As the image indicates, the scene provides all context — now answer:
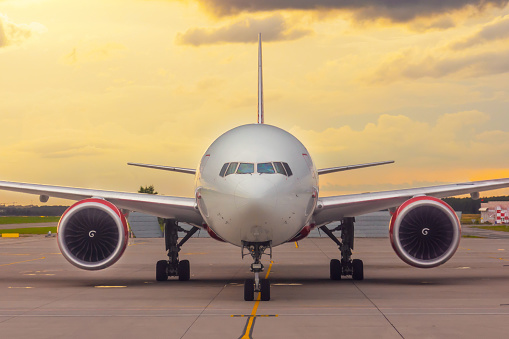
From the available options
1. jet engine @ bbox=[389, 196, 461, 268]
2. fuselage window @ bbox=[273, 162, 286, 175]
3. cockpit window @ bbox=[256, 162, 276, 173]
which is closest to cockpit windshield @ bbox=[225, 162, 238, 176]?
cockpit window @ bbox=[256, 162, 276, 173]

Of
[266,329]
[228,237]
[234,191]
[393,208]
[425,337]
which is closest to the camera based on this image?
[425,337]

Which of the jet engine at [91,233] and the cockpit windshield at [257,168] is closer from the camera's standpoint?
the cockpit windshield at [257,168]

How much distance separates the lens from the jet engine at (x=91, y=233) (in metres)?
18.6

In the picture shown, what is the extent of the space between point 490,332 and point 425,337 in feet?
3.91

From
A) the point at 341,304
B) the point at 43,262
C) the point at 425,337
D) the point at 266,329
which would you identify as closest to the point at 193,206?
the point at 341,304

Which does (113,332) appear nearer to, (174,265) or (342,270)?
(174,265)

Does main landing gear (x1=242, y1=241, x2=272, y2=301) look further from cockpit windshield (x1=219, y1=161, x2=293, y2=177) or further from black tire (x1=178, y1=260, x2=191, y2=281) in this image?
black tire (x1=178, y1=260, x2=191, y2=281)

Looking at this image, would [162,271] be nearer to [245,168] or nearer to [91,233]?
[91,233]

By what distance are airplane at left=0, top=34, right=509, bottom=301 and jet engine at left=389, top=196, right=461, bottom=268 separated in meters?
0.02

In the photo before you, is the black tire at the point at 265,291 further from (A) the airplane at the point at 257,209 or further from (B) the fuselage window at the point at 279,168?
(B) the fuselage window at the point at 279,168

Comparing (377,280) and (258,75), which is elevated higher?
(258,75)

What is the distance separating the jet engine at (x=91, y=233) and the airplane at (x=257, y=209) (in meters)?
0.02

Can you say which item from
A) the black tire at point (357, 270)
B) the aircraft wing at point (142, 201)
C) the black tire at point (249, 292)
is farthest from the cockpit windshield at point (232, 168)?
the black tire at point (357, 270)

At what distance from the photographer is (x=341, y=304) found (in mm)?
15719
